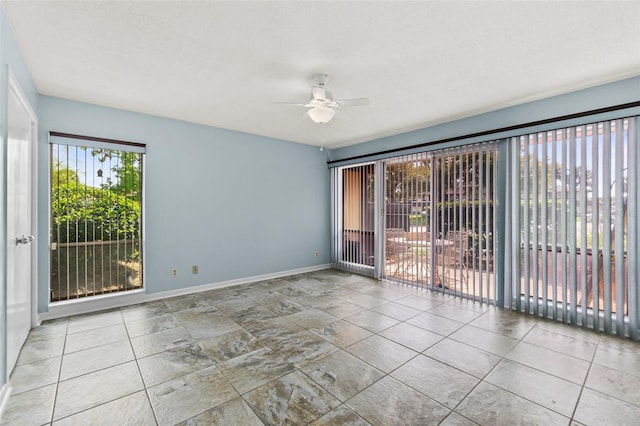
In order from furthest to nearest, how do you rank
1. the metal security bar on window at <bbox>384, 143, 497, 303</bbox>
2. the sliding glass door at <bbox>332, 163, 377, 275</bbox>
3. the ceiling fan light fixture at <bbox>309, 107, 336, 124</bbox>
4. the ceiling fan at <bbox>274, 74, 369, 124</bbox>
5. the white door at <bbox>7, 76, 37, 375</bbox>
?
the sliding glass door at <bbox>332, 163, 377, 275</bbox> → the metal security bar on window at <bbox>384, 143, 497, 303</bbox> → the ceiling fan light fixture at <bbox>309, 107, 336, 124</bbox> → the ceiling fan at <bbox>274, 74, 369, 124</bbox> → the white door at <bbox>7, 76, 37, 375</bbox>

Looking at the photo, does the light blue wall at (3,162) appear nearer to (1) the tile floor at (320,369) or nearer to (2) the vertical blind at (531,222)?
(1) the tile floor at (320,369)

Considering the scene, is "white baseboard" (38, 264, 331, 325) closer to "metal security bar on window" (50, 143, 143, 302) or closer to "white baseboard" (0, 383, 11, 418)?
"metal security bar on window" (50, 143, 143, 302)

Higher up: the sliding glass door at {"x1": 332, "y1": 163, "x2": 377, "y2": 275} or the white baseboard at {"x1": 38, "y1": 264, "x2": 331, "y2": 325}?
the sliding glass door at {"x1": 332, "y1": 163, "x2": 377, "y2": 275}

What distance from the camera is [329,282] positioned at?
5.06 metres

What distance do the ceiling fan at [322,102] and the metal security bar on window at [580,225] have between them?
7.27ft

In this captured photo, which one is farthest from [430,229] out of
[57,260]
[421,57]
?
[57,260]

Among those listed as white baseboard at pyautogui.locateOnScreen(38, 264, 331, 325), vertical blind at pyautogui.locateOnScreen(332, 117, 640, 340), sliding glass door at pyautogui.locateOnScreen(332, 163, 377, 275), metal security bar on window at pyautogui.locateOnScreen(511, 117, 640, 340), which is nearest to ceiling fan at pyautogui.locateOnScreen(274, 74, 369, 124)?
vertical blind at pyautogui.locateOnScreen(332, 117, 640, 340)

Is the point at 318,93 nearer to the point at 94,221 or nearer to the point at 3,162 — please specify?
the point at 3,162

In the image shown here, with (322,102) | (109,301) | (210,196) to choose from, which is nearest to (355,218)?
(210,196)

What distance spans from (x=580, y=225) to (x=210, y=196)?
469cm

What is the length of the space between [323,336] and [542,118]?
342 cm

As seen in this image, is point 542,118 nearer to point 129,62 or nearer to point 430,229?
point 430,229

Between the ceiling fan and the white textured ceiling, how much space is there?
10 centimetres

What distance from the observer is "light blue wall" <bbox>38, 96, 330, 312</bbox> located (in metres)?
3.69
